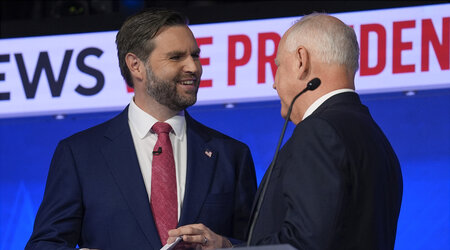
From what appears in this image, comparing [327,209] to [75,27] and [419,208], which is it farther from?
[75,27]

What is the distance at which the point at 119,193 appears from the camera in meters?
2.62

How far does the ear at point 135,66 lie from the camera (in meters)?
2.82

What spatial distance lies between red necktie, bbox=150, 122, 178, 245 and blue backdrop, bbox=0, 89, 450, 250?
4.87 ft

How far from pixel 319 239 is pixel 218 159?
2.97 ft

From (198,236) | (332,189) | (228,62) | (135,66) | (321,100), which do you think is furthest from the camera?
(228,62)

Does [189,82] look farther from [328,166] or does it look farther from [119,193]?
[328,166]

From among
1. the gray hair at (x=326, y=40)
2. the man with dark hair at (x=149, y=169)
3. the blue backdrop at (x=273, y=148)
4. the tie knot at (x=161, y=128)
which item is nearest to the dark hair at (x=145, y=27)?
the man with dark hair at (x=149, y=169)

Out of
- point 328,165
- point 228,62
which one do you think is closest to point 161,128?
point 328,165

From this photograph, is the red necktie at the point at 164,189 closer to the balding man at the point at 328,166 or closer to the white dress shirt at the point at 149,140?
the white dress shirt at the point at 149,140

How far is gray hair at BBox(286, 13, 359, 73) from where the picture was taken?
2176 millimetres

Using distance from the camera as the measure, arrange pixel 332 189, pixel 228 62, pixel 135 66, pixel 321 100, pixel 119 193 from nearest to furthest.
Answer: pixel 332 189, pixel 321 100, pixel 119 193, pixel 135 66, pixel 228 62

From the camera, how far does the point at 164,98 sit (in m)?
2.71

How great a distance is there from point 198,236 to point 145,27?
83 cm

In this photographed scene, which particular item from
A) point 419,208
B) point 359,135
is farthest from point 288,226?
point 419,208
